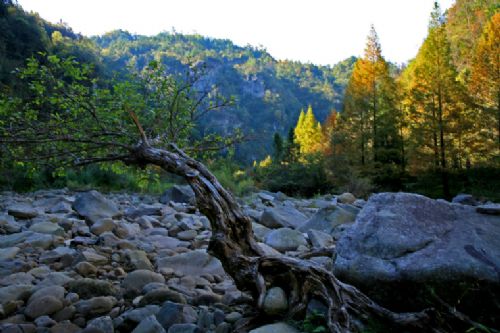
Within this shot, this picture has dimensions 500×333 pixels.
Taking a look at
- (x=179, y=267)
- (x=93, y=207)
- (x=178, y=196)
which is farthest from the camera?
(x=178, y=196)

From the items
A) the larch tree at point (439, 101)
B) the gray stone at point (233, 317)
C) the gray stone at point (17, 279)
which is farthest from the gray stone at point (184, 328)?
the larch tree at point (439, 101)

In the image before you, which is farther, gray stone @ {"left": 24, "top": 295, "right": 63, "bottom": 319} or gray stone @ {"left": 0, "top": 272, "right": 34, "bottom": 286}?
gray stone @ {"left": 0, "top": 272, "right": 34, "bottom": 286}

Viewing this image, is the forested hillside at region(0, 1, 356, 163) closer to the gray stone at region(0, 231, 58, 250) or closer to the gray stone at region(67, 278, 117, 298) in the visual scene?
the gray stone at region(0, 231, 58, 250)

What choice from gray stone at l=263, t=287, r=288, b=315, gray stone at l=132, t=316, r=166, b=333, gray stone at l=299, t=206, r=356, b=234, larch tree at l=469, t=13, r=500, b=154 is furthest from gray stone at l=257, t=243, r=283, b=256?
larch tree at l=469, t=13, r=500, b=154

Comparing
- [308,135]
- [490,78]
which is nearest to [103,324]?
[490,78]

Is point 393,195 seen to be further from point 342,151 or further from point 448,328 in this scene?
point 342,151

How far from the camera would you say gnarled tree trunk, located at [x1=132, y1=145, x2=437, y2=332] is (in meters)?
1.97

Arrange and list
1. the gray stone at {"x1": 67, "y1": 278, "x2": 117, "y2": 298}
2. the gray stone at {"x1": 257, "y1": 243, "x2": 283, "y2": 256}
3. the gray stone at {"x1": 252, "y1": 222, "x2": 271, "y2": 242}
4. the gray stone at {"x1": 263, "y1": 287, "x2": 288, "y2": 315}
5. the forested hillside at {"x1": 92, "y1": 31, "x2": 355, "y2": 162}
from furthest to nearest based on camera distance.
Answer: the forested hillside at {"x1": 92, "y1": 31, "x2": 355, "y2": 162}
the gray stone at {"x1": 252, "y1": 222, "x2": 271, "y2": 242}
the gray stone at {"x1": 67, "y1": 278, "x2": 117, "y2": 298}
the gray stone at {"x1": 257, "y1": 243, "x2": 283, "y2": 256}
the gray stone at {"x1": 263, "y1": 287, "x2": 288, "y2": 315}

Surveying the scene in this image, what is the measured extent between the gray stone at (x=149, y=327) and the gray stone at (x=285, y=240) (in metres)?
2.46

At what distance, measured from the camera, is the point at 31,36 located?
88.2 feet

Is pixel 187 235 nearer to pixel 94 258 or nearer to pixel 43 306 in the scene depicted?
pixel 94 258

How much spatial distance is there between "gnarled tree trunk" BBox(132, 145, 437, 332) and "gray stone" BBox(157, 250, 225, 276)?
1.28m

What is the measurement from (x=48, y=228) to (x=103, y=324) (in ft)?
9.36

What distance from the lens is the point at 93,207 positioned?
5980 mm
